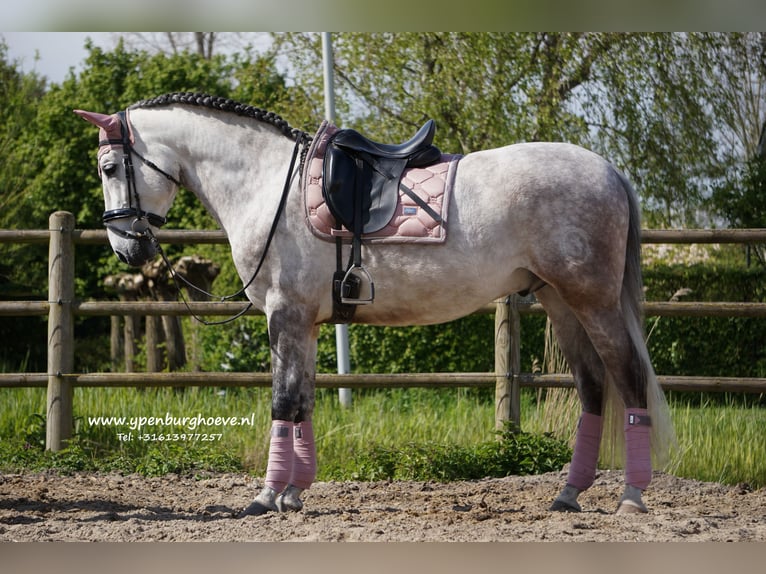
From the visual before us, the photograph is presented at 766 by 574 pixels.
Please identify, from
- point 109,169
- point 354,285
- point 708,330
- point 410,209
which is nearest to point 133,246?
point 109,169

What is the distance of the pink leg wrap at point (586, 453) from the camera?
414 cm

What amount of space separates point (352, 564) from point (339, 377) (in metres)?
2.06

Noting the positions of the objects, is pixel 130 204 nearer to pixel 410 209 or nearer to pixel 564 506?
pixel 410 209

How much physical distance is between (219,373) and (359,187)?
2013 millimetres

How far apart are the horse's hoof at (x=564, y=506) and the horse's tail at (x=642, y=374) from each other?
299mm

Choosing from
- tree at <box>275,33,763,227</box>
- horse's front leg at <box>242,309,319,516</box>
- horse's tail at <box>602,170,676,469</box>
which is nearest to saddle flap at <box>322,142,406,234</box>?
horse's front leg at <box>242,309,319,516</box>

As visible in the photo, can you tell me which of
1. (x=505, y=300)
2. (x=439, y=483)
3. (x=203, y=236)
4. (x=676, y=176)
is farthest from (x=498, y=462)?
(x=676, y=176)

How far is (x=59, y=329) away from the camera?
5516 millimetres

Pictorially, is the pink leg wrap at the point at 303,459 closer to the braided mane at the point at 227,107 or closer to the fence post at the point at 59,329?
the braided mane at the point at 227,107

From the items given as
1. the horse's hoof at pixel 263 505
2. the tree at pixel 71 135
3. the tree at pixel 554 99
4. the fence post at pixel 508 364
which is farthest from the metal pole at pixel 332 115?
the horse's hoof at pixel 263 505

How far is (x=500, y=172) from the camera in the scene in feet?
12.8

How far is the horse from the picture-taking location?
386 centimetres

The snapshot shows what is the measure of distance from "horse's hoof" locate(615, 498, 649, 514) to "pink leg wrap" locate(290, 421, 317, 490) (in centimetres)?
137

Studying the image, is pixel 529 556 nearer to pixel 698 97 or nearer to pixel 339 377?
pixel 339 377
